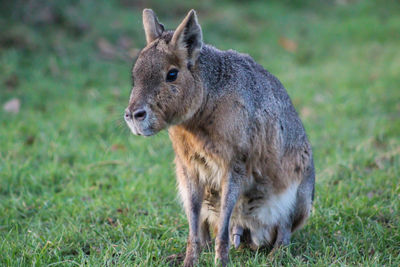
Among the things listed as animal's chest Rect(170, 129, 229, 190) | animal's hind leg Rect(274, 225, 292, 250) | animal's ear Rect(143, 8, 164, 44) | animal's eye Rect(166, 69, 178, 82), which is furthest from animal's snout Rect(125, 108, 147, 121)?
animal's hind leg Rect(274, 225, 292, 250)

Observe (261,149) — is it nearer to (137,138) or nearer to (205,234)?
(205,234)

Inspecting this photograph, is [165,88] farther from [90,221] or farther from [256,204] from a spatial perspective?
[90,221]

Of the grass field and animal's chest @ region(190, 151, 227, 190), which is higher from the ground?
animal's chest @ region(190, 151, 227, 190)

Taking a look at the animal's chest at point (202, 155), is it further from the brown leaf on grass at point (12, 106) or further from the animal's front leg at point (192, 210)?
the brown leaf on grass at point (12, 106)

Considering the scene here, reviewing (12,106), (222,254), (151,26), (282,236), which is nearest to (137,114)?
(151,26)

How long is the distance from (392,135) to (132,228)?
10.9ft

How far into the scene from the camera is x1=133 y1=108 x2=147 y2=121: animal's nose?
117 inches

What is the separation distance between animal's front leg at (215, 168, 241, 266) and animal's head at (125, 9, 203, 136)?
1.57ft

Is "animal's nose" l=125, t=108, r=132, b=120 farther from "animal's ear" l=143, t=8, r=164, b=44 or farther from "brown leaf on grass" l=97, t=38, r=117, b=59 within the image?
"brown leaf on grass" l=97, t=38, r=117, b=59

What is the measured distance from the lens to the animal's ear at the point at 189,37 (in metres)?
3.13

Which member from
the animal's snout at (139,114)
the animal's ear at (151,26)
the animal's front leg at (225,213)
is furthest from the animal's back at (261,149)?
the animal's snout at (139,114)

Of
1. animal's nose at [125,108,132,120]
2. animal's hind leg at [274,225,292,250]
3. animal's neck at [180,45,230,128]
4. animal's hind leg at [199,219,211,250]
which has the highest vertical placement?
animal's neck at [180,45,230,128]

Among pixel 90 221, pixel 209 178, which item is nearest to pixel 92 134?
pixel 90 221

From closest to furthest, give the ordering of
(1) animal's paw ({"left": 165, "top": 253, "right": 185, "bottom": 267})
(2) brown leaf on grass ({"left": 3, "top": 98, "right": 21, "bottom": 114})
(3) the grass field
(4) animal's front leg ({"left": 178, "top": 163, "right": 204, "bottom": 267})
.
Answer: (4) animal's front leg ({"left": 178, "top": 163, "right": 204, "bottom": 267}), (1) animal's paw ({"left": 165, "top": 253, "right": 185, "bottom": 267}), (3) the grass field, (2) brown leaf on grass ({"left": 3, "top": 98, "right": 21, "bottom": 114})
